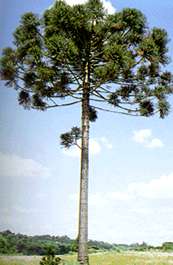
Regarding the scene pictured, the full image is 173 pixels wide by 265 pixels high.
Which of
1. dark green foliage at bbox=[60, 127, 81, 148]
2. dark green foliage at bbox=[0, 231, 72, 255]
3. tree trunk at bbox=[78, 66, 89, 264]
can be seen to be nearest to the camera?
dark green foliage at bbox=[0, 231, 72, 255]

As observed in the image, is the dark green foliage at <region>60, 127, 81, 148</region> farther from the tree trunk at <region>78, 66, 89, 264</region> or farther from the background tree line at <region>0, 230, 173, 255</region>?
the background tree line at <region>0, 230, 173, 255</region>

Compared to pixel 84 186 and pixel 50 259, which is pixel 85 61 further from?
pixel 50 259

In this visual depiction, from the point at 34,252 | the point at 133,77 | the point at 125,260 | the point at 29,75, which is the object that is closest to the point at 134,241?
the point at 125,260

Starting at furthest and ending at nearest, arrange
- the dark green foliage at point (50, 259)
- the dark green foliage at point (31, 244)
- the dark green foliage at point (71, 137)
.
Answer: the dark green foliage at point (71, 137), the dark green foliage at point (31, 244), the dark green foliage at point (50, 259)

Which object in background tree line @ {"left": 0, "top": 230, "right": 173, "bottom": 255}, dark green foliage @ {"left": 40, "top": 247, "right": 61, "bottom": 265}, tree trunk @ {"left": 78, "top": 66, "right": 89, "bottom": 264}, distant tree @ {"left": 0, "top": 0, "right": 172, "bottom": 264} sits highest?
distant tree @ {"left": 0, "top": 0, "right": 172, "bottom": 264}

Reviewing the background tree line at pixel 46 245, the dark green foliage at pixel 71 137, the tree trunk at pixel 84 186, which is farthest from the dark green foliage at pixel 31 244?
the dark green foliage at pixel 71 137

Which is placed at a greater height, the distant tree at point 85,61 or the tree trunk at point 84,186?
the distant tree at point 85,61

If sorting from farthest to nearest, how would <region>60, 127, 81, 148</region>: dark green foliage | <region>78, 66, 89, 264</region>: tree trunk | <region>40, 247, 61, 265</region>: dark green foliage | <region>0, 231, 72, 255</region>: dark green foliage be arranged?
<region>60, 127, 81, 148</region>: dark green foliage < <region>78, 66, 89, 264</region>: tree trunk < <region>0, 231, 72, 255</region>: dark green foliage < <region>40, 247, 61, 265</region>: dark green foliage

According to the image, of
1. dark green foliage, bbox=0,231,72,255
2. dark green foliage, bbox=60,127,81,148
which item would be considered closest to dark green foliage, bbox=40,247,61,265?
dark green foliage, bbox=0,231,72,255

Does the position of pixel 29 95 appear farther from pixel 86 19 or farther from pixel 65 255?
pixel 65 255

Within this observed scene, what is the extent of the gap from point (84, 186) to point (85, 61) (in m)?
0.95

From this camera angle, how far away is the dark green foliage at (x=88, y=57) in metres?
3.47

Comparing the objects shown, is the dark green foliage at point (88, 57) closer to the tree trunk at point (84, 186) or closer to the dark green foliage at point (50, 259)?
the tree trunk at point (84, 186)

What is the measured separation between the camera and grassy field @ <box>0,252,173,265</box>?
316 centimetres
